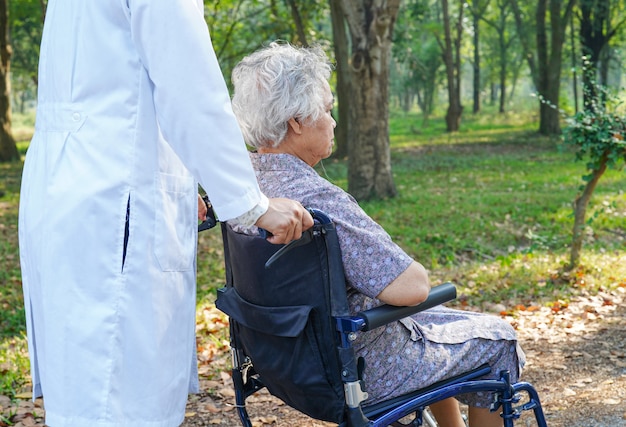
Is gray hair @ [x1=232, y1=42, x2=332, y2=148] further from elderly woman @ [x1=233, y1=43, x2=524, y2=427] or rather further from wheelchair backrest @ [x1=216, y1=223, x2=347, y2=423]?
wheelchair backrest @ [x1=216, y1=223, x2=347, y2=423]

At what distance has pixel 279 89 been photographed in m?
2.34

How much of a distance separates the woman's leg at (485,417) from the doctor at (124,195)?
3.43ft

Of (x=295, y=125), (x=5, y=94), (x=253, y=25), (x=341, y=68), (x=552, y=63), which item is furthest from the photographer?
(x=253, y=25)

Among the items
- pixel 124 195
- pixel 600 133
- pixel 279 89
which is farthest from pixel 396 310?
pixel 600 133

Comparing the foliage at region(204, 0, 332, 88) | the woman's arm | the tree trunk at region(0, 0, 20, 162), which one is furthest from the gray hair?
the foliage at region(204, 0, 332, 88)

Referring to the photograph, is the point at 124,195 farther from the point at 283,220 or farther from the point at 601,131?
the point at 601,131

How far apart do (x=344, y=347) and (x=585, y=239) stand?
6.82 metres

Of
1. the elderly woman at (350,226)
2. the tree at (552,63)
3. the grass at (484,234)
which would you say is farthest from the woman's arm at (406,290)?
the tree at (552,63)

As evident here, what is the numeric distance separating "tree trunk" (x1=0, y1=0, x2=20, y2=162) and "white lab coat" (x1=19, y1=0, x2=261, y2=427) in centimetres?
1640

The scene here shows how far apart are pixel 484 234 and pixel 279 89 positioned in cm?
682

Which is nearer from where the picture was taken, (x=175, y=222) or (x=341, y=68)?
(x=175, y=222)

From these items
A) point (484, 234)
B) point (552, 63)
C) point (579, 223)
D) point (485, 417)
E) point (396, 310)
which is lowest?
point (484, 234)

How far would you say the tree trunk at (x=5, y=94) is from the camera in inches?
680

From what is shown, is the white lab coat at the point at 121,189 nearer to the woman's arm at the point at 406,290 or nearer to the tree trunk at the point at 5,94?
the woman's arm at the point at 406,290
